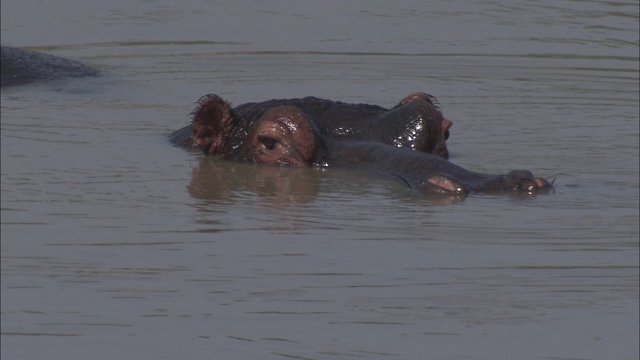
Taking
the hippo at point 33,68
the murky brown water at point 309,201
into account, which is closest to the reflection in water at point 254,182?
the murky brown water at point 309,201

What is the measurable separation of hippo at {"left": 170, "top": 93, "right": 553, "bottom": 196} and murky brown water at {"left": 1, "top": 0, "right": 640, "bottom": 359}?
0.10m

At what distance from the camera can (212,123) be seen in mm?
8039

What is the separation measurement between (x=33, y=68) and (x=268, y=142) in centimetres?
318

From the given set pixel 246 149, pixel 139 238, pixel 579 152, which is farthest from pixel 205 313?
pixel 579 152

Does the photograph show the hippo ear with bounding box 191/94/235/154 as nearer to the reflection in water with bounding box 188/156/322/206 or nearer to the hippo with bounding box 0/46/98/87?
the reflection in water with bounding box 188/156/322/206

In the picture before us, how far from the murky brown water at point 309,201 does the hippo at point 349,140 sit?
0.34 feet

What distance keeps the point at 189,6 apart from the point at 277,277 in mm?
9294

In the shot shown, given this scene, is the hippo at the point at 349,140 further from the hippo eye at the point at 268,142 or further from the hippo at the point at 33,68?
the hippo at the point at 33,68

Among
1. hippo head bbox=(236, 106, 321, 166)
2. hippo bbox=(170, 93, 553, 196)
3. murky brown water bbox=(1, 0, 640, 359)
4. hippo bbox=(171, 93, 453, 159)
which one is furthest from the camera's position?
hippo bbox=(171, 93, 453, 159)

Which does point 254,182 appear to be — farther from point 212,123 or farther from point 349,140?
point 212,123

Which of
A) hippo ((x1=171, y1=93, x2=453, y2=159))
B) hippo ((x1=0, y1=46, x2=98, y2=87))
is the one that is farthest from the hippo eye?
hippo ((x1=0, y1=46, x2=98, y2=87))

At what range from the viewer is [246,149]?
25.8ft

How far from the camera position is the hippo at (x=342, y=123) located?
7.56 m

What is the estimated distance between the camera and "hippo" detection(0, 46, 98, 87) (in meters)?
10.0
